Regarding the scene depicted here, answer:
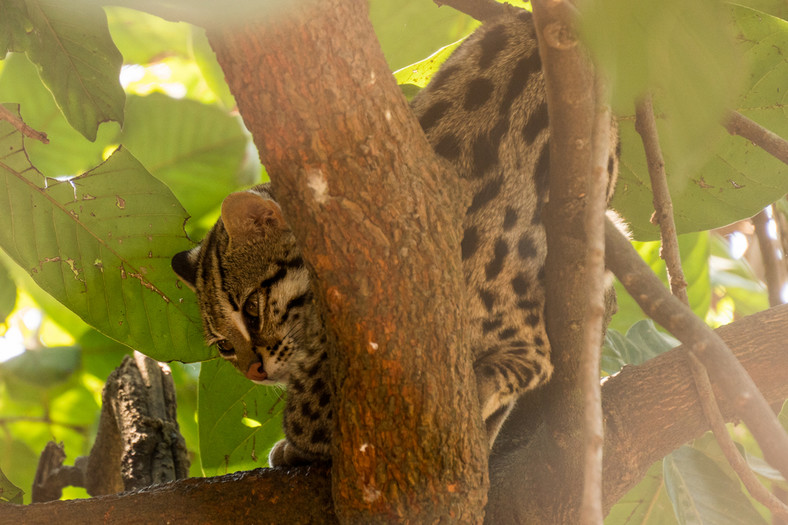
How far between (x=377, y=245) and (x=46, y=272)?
108 cm

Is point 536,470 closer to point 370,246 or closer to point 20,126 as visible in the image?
point 370,246

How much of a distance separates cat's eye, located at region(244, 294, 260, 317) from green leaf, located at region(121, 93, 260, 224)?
75cm

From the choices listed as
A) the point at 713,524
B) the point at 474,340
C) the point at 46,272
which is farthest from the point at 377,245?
the point at 713,524

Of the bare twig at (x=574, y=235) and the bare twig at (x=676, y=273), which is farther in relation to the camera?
the bare twig at (x=676, y=273)

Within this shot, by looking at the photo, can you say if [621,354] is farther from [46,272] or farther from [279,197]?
[46,272]

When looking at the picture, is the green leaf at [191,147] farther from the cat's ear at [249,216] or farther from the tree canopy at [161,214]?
the cat's ear at [249,216]

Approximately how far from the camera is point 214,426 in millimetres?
2254

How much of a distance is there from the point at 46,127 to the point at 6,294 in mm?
597

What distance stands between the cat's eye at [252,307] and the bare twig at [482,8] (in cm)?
88

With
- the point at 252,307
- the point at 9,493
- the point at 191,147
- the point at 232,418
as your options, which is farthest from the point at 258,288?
the point at 191,147

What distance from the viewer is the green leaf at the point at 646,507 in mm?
2203

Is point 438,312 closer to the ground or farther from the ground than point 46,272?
closer to the ground

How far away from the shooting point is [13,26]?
5.11 ft

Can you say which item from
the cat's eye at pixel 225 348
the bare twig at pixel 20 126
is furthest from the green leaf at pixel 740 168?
the bare twig at pixel 20 126
